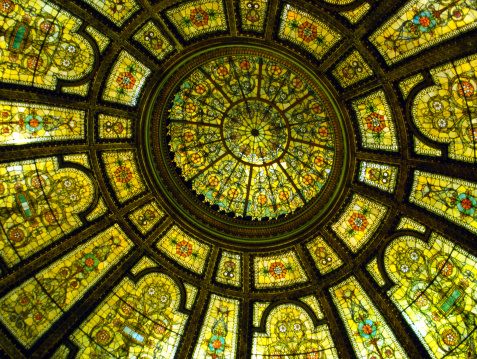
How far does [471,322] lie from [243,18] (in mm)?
11531

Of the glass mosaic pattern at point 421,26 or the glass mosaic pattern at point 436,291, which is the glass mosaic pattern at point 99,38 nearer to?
the glass mosaic pattern at point 421,26

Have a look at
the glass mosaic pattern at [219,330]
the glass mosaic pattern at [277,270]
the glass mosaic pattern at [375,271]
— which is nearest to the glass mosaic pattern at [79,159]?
the glass mosaic pattern at [219,330]

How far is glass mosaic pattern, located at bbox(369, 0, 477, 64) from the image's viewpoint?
33.9ft

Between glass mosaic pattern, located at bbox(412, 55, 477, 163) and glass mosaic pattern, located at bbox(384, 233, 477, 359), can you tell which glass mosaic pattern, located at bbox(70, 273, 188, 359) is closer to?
glass mosaic pattern, located at bbox(384, 233, 477, 359)

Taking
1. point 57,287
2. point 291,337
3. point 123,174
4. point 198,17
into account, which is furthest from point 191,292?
point 198,17

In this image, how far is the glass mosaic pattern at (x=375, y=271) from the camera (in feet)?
43.9

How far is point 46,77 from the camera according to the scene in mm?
11922

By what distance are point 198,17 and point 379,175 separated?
777 centimetres

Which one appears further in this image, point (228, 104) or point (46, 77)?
point (228, 104)

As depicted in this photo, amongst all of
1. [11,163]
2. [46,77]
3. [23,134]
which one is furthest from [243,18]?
[11,163]

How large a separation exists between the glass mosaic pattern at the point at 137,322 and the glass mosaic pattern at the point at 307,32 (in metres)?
9.24

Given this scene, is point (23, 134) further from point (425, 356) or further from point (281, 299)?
point (425, 356)

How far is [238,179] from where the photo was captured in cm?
1512

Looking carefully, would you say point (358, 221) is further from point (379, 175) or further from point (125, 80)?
point (125, 80)
